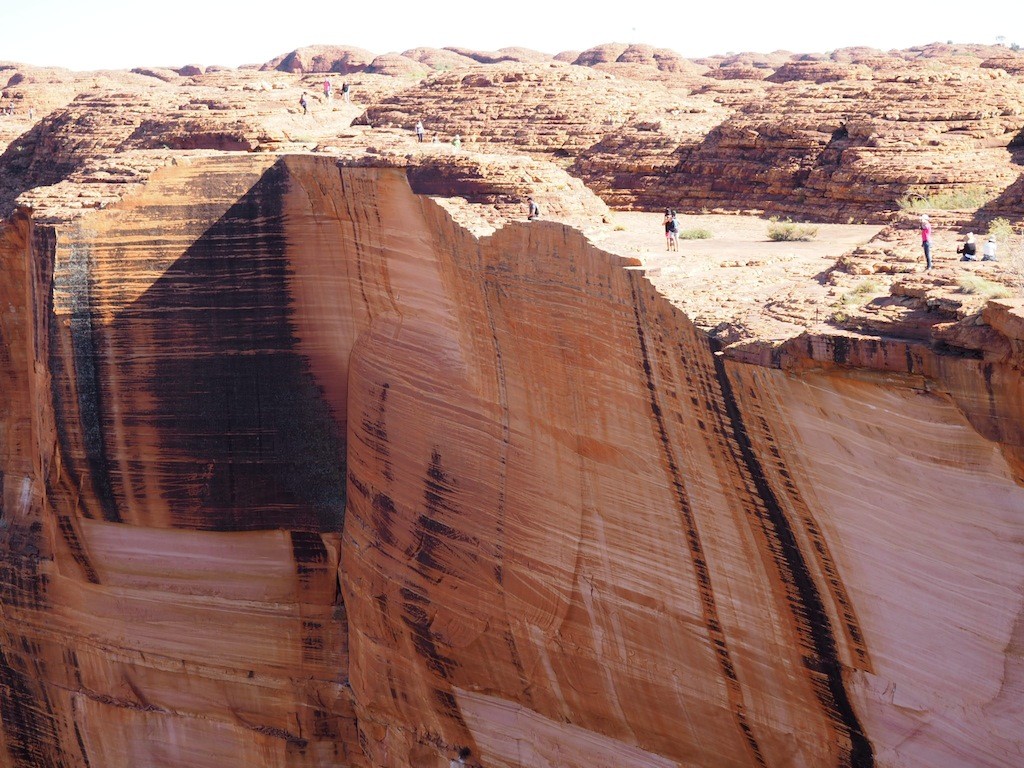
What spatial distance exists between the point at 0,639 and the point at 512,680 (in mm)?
8476

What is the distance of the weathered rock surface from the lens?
8844mm

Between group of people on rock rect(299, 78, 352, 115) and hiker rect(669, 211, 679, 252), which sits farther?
group of people on rock rect(299, 78, 352, 115)

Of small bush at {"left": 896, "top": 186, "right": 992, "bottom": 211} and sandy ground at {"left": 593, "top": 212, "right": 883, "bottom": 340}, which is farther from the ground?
small bush at {"left": 896, "top": 186, "right": 992, "bottom": 211}

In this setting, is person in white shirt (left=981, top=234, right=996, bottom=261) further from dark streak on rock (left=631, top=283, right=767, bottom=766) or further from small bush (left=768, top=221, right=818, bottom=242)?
small bush (left=768, top=221, right=818, bottom=242)

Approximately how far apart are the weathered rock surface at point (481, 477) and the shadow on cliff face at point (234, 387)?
0.15 ft

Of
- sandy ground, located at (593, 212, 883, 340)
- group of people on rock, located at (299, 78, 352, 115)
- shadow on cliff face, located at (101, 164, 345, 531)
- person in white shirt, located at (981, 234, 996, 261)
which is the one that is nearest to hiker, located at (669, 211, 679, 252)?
sandy ground, located at (593, 212, 883, 340)

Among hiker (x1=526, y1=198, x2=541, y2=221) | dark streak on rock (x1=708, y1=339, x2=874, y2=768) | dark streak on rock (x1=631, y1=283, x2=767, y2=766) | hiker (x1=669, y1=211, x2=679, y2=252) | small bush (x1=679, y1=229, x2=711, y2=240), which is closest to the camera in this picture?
dark streak on rock (x1=708, y1=339, x2=874, y2=768)

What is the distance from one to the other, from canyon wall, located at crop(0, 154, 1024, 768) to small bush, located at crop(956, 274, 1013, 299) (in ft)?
3.60

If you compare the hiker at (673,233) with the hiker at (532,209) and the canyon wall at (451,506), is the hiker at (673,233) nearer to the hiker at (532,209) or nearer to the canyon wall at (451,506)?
the hiker at (532,209)

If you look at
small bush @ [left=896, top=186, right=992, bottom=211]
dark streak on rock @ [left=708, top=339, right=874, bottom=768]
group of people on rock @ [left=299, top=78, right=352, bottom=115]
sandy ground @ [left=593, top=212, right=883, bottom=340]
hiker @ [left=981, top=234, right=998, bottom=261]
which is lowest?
dark streak on rock @ [left=708, top=339, right=874, bottom=768]

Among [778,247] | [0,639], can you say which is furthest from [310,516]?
[778,247]

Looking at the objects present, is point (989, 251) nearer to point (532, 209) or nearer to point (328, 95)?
point (532, 209)

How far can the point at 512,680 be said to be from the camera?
39.9ft

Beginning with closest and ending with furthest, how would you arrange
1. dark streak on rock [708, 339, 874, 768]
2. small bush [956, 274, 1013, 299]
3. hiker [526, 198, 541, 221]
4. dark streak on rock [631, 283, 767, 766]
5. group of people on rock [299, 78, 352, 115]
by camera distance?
small bush [956, 274, 1013, 299] → dark streak on rock [708, 339, 874, 768] → dark streak on rock [631, 283, 767, 766] → hiker [526, 198, 541, 221] → group of people on rock [299, 78, 352, 115]
